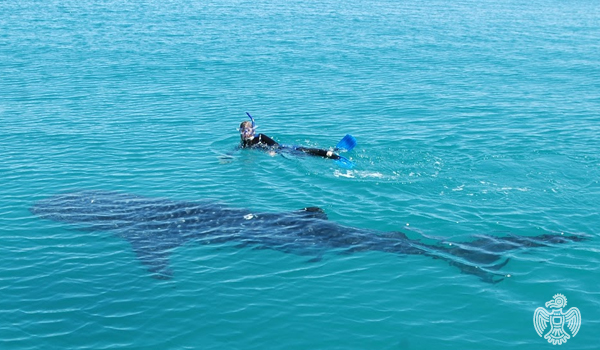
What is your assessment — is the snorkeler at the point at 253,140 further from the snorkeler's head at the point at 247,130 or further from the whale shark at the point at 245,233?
the whale shark at the point at 245,233

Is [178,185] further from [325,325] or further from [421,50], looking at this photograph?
[421,50]

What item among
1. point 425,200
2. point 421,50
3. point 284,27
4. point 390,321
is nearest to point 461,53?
point 421,50

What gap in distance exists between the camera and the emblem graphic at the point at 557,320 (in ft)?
55.0

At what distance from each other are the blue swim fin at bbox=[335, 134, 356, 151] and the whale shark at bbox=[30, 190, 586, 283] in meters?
7.39

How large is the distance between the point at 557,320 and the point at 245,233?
10207 millimetres

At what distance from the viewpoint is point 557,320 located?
17.4 meters

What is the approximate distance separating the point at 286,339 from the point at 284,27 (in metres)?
52.2

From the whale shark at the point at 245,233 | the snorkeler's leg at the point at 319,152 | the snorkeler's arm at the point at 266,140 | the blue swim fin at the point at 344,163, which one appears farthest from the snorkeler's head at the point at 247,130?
the whale shark at the point at 245,233

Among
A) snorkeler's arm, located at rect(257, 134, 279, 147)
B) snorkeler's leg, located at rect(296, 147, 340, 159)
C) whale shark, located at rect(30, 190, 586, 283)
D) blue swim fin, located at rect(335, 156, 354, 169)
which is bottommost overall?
whale shark, located at rect(30, 190, 586, 283)

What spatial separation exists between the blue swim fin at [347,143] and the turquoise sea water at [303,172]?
806 millimetres

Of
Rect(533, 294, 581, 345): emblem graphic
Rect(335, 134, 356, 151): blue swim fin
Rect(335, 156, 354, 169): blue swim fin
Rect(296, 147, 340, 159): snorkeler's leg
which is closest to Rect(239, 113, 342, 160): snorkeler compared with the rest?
Rect(296, 147, 340, 159): snorkeler's leg

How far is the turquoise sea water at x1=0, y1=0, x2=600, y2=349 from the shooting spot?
17.6m

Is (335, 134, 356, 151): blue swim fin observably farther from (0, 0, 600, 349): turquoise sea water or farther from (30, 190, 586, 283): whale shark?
(30, 190, 586, 283): whale shark

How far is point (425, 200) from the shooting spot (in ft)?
81.9
